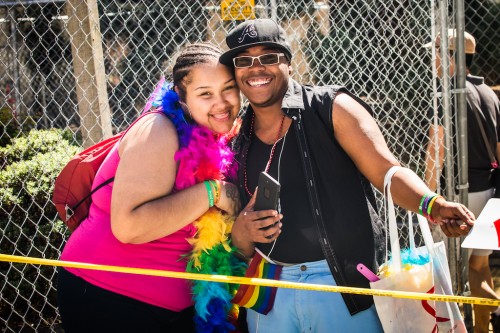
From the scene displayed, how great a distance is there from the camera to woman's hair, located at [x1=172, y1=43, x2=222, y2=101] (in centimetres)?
224

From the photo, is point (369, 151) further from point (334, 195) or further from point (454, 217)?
point (454, 217)

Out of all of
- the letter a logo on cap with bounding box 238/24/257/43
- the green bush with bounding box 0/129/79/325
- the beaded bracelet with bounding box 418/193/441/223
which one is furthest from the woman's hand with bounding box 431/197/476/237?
the green bush with bounding box 0/129/79/325

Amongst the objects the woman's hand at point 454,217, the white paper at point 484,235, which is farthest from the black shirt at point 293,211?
the white paper at point 484,235

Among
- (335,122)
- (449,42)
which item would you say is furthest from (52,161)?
(449,42)

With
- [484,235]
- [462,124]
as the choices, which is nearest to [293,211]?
[484,235]

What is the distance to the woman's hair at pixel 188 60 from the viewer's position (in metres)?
2.24

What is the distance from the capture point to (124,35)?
9125mm

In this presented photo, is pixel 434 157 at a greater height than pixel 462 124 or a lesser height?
lesser

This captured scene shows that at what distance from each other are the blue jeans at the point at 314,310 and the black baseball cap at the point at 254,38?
0.83 meters

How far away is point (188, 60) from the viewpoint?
2.24 metres

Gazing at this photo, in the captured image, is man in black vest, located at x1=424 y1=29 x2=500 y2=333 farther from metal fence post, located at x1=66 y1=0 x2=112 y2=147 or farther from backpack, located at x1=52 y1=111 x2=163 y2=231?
backpack, located at x1=52 y1=111 x2=163 y2=231

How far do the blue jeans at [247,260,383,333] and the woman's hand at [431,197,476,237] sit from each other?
0.50 m

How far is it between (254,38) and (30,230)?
2614mm

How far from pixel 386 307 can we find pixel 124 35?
785cm
